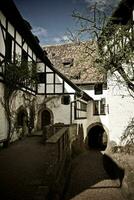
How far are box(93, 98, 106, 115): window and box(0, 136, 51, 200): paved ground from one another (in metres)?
15.1

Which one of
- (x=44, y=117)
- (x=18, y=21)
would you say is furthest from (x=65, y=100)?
(x=18, y=21)

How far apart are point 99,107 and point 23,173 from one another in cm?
1879

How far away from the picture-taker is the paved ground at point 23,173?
5975 mm

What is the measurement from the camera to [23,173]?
758 centimetres

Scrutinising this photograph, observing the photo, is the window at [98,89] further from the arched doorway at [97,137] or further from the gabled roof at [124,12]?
the gabled roof at [124,12]

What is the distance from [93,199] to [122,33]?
600 cm

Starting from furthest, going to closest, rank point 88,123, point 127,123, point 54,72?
point 88,123 < point 54,72 < point 127,123

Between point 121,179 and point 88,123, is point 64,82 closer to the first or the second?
point 88,123

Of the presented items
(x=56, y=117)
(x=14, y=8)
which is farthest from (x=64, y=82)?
(x=14, y=8)

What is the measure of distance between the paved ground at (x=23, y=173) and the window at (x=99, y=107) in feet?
49.7

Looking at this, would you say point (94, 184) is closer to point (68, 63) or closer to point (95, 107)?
point (95, 107)

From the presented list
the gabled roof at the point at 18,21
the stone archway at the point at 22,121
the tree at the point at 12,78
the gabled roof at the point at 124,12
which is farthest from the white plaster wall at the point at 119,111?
the gabled roof at the point at 18,21

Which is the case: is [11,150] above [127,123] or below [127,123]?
below

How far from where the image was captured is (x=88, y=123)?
26000mm
